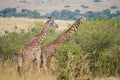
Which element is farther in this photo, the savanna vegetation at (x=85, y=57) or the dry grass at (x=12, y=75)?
the savanna vegetation at (x=85, y=57)

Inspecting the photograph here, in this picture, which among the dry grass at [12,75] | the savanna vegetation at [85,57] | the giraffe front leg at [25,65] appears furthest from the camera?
the giraffe front leg at [25,65]

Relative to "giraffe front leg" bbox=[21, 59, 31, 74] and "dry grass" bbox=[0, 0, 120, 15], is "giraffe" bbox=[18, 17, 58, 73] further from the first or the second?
"dry grass" bbox=[0, 0, 120, 15]

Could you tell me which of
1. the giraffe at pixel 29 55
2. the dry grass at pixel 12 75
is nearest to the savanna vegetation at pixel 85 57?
the dry grass at pixel 12 75

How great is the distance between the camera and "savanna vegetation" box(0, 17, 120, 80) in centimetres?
694

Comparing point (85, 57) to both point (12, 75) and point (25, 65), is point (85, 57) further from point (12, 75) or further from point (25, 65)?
point (25, 65)

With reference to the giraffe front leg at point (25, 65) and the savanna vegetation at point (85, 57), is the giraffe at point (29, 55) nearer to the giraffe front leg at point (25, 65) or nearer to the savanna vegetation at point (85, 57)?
the giraffe front leg at point (25, 65)

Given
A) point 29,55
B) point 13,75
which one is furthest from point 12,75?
point 29,55

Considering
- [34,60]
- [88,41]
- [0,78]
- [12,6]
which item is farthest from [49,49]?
[12,6]

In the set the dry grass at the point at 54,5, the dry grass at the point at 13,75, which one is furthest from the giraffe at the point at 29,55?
the dry grass at the point at 54,5

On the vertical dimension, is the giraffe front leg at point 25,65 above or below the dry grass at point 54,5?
above

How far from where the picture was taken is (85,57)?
289 inches

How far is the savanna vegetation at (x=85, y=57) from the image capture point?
694 cm

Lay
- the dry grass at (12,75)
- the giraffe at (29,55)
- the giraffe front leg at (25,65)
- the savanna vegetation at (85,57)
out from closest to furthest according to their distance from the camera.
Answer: the dry grass at (12,75) < the savanna vegetation at (85,57) < the giraffe front leg at (25,65) < the giraffe at (29,55)

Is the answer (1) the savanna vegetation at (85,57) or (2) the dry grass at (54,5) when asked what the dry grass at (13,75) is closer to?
(1) the savanna vegetation at (85,57)
